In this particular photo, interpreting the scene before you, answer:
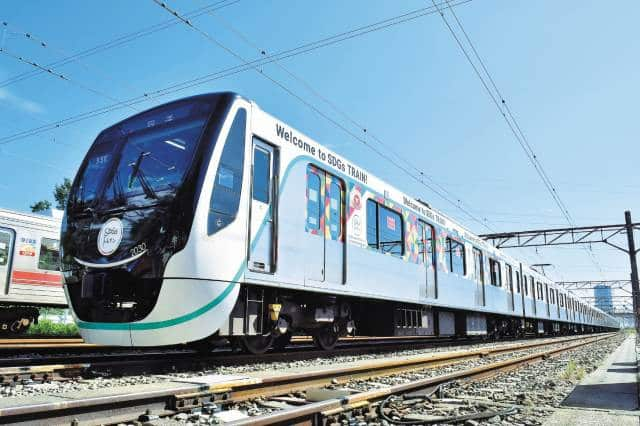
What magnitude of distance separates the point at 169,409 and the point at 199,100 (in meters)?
3.96

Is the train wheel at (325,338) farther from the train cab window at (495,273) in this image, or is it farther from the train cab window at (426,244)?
the train cab window at (495,273)

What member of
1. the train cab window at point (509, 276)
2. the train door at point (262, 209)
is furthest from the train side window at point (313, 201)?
the train cab window at point (509, 276)

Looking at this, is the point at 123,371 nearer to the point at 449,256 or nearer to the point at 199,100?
the point at 199,100

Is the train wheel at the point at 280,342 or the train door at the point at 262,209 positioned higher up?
the train door at the point at 262,209

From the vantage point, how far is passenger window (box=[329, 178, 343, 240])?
330 inches

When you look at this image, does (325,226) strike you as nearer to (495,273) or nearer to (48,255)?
(48,255)

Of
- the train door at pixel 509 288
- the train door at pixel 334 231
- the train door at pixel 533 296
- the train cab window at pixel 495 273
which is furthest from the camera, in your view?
the train door at pixel 533 296

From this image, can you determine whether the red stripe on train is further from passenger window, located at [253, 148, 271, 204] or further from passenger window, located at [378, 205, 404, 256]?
passenger window, located at [253, 148, 271, 204]

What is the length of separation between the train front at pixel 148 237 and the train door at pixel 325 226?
1.92 meters

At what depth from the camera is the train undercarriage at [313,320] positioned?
6676 mm

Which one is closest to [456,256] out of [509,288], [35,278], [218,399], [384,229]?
[384,229]

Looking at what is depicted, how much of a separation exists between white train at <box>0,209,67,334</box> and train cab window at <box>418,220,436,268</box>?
29.7 ft

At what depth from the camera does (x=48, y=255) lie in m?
13.6

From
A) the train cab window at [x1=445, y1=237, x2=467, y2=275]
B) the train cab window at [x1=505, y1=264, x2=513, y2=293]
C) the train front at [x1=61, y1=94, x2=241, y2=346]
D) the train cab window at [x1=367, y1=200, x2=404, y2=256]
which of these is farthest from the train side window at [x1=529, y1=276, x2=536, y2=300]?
the train front at [x1=61, y1=94, x2=241, y2=346]
